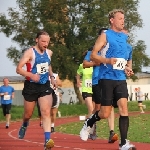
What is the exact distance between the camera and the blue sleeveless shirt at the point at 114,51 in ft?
30.1

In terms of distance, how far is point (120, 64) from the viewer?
910cm

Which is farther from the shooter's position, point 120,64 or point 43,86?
point 43,86

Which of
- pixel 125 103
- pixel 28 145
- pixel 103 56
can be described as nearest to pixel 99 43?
pixel 103 56

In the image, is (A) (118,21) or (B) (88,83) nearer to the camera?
(A) (118,21)

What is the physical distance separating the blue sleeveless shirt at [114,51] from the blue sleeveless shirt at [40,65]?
1299 mm

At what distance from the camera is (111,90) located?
9281mm

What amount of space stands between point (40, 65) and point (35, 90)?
0.46m

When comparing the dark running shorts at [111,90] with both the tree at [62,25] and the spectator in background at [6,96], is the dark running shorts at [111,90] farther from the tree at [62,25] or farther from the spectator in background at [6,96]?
the tree at [62,25]

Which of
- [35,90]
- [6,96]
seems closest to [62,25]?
[6,96]

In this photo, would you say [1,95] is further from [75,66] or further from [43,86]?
[75,66]

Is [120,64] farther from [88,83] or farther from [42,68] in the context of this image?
[88,83]

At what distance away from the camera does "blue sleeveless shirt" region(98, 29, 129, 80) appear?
9.18m

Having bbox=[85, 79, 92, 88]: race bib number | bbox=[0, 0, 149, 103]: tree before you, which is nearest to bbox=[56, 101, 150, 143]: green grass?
bbox=[85, 79, 92, 88]: race bib number

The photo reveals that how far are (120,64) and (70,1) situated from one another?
1607 inches
